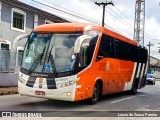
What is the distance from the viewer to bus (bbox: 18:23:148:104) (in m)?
12.4

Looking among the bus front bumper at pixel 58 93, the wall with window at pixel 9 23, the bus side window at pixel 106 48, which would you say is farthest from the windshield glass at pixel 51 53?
the wall with window at pixel 9 23

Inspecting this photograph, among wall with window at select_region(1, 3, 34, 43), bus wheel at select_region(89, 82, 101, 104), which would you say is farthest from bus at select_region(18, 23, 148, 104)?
wall with window at select_region(1, 3, 34, 43)

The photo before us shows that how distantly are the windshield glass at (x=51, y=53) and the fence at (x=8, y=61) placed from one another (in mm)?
9321

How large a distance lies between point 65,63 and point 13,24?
1549cm

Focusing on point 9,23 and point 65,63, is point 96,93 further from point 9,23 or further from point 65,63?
point 9,23

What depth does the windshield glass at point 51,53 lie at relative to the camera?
12.6 meters

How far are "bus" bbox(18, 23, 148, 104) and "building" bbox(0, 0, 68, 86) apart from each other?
9322 millimetres

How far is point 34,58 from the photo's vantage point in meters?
13.0

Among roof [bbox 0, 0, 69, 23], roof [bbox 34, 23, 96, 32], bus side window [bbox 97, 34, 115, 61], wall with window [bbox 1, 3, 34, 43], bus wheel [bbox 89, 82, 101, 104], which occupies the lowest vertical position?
bus wheel [bbox 89, 82, 101, 104]

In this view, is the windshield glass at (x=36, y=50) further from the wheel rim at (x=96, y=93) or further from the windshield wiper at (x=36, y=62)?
the wheel rim at (x=96, y=93)

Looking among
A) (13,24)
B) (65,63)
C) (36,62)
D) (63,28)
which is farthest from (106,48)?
(13,24)

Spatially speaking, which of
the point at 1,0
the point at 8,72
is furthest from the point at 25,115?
the point at 1,0

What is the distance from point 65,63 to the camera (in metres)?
12.5

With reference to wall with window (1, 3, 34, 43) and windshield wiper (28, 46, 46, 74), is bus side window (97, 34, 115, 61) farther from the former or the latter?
wall with window (1, 3, 34, 43)
